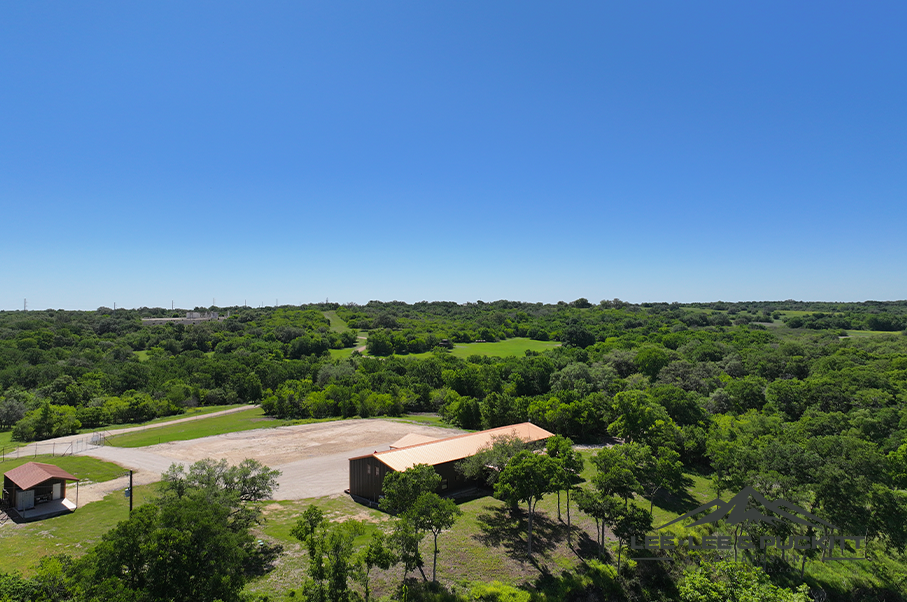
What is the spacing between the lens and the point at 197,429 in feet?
194

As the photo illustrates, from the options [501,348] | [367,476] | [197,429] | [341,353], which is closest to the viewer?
[367,476]

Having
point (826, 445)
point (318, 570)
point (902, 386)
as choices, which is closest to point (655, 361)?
point (902, 386)

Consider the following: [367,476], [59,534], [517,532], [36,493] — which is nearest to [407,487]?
[517,532]

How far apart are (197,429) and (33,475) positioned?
96.6 feet

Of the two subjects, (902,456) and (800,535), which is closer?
(800,535)

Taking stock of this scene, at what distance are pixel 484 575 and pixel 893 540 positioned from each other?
25627mm

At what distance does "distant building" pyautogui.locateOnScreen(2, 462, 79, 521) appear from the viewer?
96.0ft

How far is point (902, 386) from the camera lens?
5147 cm

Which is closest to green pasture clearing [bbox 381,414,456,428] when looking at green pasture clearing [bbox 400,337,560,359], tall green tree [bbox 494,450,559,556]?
tall green tree [bbox 494,450,559,556]

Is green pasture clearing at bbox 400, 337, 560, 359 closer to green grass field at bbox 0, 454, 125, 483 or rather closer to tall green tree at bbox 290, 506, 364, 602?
green grass field at bbox 0, 454, 125, 483

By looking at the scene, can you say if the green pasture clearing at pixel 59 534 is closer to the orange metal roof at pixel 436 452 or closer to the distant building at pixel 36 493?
the distant building at pixel 36 493

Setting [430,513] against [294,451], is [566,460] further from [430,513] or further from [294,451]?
[294,451]

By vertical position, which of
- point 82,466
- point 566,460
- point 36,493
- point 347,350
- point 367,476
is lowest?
point 82,466

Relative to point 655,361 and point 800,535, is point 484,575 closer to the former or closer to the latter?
point 800,535
